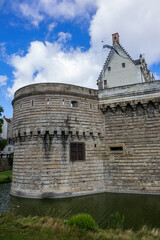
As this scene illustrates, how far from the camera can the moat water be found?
9.76 m

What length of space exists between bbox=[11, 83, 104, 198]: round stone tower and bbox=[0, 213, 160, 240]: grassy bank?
19.1 ft

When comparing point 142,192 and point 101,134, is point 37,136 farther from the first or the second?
point 142,192

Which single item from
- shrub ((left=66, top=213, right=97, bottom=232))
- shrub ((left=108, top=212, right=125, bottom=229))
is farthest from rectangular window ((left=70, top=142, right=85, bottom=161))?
shrub ((left=66, top=213, right=97, bottom=232))

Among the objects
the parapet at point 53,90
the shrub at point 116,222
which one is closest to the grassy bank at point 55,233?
the shrub at point 116,222

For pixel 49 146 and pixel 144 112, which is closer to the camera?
pixel 49 146

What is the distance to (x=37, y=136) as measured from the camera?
15055 mm

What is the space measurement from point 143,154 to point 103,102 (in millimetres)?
6234

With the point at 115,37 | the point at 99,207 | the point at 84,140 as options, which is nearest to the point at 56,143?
the point at 84,140

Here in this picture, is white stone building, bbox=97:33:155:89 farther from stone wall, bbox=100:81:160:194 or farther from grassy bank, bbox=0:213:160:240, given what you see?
grassy bank, bbox=0:213:160:240

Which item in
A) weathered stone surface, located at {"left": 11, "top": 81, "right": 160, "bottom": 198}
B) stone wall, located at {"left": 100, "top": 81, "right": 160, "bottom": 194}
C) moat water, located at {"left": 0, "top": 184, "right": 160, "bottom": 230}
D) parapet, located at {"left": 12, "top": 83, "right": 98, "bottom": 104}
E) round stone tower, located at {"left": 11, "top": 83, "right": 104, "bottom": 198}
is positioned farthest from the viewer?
parapet, located at {"left": 12, "top": 83, "right": 98, "bottom": 104}

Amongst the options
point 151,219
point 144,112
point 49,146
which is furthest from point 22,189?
point 144,112

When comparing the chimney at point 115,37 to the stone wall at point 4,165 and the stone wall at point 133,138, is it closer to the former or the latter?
the stone wall at point 133,138

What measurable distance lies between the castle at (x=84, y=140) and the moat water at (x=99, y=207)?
3.39ft

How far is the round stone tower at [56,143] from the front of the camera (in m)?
14.4
